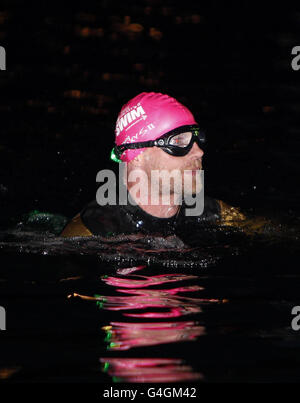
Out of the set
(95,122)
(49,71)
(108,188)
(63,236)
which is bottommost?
(63,236)

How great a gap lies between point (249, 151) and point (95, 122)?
3514mm

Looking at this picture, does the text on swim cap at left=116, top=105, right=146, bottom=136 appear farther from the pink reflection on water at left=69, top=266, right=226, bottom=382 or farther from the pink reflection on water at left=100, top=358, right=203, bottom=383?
the pink reflection on water at left=100, top=358, right=203, bottom=383

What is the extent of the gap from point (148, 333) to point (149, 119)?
357 cm

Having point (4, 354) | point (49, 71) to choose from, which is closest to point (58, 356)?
point (4, 354)

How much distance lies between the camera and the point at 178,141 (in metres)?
7.36

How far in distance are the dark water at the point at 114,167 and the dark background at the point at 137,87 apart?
0.17 feet

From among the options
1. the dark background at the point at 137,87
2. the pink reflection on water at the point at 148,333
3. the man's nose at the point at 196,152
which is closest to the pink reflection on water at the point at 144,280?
the pink reflection on water at the point at 148,333

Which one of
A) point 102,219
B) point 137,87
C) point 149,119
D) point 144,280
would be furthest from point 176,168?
point 137,87

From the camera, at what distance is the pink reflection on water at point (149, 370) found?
12.3 ft

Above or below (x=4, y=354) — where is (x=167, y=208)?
above

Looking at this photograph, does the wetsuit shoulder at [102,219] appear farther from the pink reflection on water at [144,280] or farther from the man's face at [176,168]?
the pink reflection on water at [144,280]

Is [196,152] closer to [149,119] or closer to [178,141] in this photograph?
[178,141]
